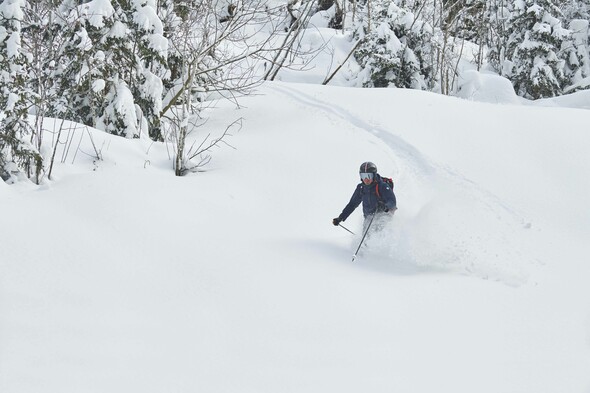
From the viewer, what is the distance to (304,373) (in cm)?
564

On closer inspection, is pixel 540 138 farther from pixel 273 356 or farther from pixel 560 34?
pixel 560 34

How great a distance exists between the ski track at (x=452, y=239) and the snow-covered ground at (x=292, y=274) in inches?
1.6

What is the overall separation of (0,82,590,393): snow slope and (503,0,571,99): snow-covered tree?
1228 centimetres

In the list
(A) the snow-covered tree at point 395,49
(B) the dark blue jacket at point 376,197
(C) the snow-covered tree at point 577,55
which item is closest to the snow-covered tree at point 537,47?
(C) the snow-covered tree at point 577,55

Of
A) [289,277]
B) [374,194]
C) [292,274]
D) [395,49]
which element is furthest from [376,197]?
[395,49]

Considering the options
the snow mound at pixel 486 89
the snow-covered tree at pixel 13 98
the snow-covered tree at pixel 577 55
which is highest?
the snow-covered tree at pixel 13 98

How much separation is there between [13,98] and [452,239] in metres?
6.36

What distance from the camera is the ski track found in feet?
28.8

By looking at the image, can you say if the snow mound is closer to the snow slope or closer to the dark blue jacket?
the snow slope

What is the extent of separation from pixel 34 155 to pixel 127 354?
480 centimetres

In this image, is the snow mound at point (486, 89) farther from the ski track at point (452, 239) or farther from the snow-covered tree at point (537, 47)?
the ski track at point (452, 239)

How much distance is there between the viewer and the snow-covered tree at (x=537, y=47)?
25.1 metres

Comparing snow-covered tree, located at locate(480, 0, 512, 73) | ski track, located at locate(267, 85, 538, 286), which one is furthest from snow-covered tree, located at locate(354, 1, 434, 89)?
ski track, located at locate(267, 85, 538, 286)

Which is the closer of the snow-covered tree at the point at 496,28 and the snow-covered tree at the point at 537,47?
the snow-covered tree at the point at 537,47
